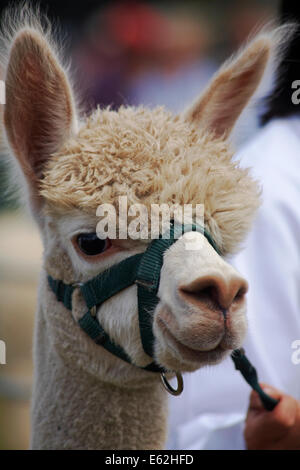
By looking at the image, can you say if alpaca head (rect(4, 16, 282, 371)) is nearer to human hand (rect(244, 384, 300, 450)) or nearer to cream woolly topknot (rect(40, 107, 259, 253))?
cream woolly topknot (rect(40, 107, 259, 253))

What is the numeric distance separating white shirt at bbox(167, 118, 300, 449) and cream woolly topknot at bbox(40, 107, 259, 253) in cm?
83

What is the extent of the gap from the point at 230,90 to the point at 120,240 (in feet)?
1.95

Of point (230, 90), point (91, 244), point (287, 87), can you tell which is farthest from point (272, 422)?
point (287, 87)

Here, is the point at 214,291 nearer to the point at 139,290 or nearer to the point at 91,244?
the point at 139,290

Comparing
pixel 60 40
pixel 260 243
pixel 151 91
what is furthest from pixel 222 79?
Answer: pixel 151 91

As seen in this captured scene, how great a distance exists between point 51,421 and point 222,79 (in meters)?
1.09

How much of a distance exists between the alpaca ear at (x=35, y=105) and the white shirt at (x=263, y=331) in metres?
0.96

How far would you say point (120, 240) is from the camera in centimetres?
136

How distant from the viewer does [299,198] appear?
2395mm

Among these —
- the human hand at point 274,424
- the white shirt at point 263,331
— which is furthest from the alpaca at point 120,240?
the white shirt at point 263,331

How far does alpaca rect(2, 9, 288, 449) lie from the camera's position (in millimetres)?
1229

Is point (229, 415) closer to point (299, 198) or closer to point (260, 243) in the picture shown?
point (260, 243)

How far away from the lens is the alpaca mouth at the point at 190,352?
124 cm

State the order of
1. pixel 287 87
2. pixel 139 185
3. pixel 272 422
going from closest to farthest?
pixel 139 185
pixel 272 422
pixel 287 87
